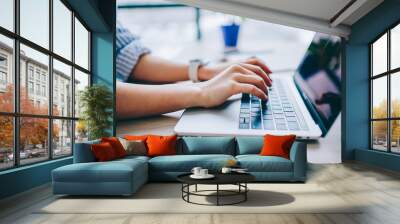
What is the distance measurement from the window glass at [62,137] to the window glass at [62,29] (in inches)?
48.8

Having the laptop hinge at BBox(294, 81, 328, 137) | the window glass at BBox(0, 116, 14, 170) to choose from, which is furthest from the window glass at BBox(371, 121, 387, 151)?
the window glass at BBox(0, 116, 14, 170)

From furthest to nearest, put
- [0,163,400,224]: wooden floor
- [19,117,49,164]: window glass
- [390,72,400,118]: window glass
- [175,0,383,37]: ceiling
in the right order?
[175,0,383,37]: ceiling
[390,72,400,118]: window glass
[19,117,49,164]: window glass
[0,163,400,224]: wooden floor

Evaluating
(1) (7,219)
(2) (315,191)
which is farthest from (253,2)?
Answer: (1) (7,219)

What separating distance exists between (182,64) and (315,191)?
4.89 m

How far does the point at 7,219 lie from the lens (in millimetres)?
3881

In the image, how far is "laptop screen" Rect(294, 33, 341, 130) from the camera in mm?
9227

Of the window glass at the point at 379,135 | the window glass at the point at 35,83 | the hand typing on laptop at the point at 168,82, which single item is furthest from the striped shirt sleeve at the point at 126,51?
the window glass at the point at 379,135

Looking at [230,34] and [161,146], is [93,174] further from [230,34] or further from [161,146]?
[230,34]

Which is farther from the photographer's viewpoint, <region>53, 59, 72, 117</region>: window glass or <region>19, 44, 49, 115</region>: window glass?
<region>53, 59, 72, 117</region>: window glass

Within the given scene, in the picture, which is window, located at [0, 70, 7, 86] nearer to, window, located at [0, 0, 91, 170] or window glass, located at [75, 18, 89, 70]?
window, located at [0, 0, 91, 170]

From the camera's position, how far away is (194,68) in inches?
364

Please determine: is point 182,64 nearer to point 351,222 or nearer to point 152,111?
point 152,111

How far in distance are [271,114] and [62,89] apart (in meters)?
4.62

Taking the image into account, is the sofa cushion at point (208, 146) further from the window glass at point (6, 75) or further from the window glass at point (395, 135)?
the window glass at point (395, 135)
